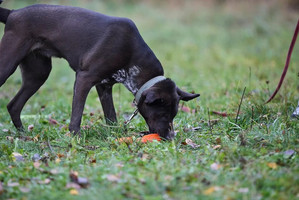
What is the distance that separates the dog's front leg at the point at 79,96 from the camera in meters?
4.68

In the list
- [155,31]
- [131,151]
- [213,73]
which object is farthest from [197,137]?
[155,31]

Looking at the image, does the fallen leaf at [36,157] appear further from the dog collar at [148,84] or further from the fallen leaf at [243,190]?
the fallen leaf at [243,190]

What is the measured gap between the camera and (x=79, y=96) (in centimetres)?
472

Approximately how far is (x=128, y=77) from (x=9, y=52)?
1.43 meters

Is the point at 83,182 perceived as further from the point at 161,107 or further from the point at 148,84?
the point at 148,84

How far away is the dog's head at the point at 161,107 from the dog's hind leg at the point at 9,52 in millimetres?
1556

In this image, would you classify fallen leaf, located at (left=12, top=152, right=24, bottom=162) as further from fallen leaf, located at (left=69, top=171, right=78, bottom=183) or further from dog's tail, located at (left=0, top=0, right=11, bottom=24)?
dog's tail, located at (left=0, top=0, right=11, bottom=24)

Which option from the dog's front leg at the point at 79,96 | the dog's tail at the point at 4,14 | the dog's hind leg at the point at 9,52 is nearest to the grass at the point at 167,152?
the dog's front leg at the point at 79,96

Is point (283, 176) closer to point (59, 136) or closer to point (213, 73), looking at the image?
point (59, 136)

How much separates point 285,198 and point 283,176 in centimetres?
32

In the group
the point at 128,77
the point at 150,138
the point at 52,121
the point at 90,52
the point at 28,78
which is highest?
the point at 90,52

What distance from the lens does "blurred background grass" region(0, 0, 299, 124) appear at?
22.5 ft

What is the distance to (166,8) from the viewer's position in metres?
17.1

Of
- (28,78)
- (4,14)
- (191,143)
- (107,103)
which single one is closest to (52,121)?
(28,78)
